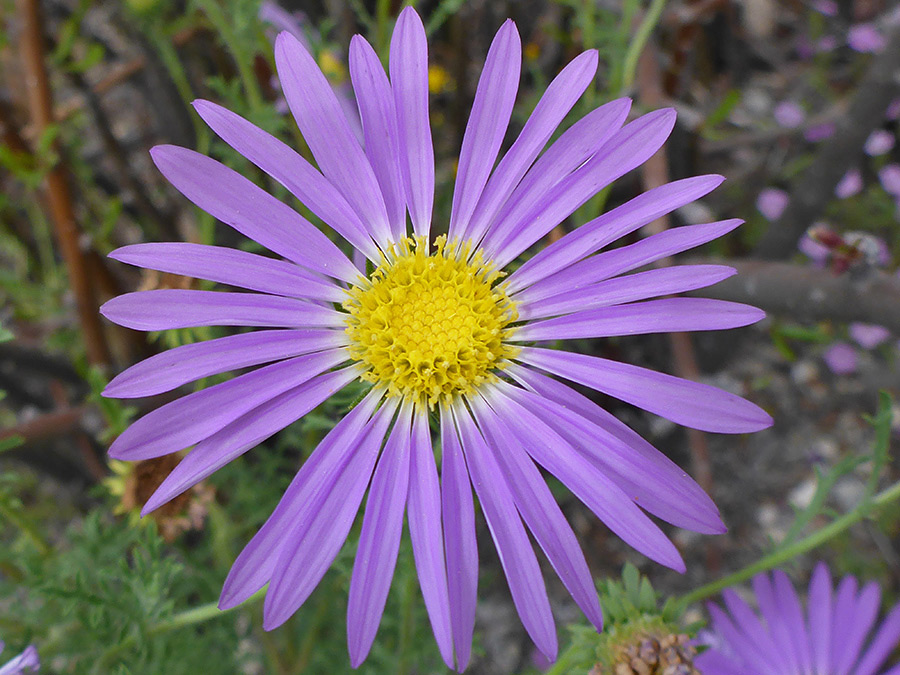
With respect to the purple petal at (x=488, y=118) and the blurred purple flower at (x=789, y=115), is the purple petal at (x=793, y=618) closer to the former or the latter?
the purple petal at (x=488, y=118)

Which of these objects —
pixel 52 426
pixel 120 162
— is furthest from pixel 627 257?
pixel 120 162

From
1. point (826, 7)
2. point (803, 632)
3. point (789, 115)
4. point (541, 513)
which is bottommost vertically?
point (803, 632)

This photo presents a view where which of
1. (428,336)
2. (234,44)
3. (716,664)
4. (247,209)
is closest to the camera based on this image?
(247,209)

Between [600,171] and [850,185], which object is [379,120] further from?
[850,185]

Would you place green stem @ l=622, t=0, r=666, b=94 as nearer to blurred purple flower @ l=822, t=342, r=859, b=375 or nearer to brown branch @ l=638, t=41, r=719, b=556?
brown branch @ l=638, t=41, r=719, b=556

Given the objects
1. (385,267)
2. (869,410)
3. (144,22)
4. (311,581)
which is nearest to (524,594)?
(311,581)

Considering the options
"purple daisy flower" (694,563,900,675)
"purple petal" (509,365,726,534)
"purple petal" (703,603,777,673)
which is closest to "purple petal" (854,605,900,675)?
"purple daisy flower" (694,563,900,675)
